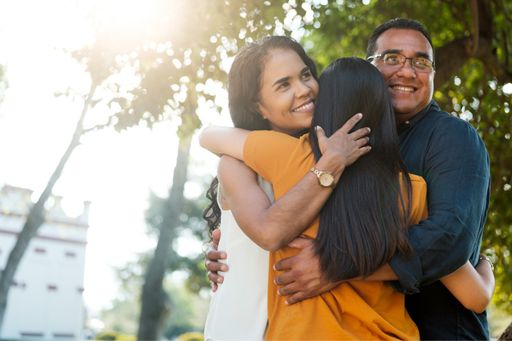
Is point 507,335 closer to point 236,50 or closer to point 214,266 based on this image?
point 214,266

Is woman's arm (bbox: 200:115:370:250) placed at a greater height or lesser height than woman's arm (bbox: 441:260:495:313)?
greater

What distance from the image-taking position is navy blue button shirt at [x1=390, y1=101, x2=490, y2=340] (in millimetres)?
3045

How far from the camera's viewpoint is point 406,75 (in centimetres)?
381

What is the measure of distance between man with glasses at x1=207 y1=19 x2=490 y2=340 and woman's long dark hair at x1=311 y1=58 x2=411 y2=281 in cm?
9

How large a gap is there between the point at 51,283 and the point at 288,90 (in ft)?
106

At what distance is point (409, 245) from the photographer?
2990 mm

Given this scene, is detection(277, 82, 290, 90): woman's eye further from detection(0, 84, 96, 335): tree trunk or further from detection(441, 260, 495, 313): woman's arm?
detection(0, 84, 96, 335): tree trunk

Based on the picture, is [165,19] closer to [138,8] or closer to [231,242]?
[138,8]

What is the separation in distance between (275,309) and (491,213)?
295 inches

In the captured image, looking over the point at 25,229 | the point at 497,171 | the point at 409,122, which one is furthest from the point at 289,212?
the point at 25,229

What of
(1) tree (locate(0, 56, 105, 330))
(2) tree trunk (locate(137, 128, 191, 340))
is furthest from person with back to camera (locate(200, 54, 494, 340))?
(2) tree trunk (locate(137, 128, 191, 340))

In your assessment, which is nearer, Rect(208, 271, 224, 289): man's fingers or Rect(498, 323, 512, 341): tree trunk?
Rect(208, 271, 224, 289): man's fingers

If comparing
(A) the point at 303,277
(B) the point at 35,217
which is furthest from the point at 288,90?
(B) the point at 35,217

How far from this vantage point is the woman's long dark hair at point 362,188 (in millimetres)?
2928
